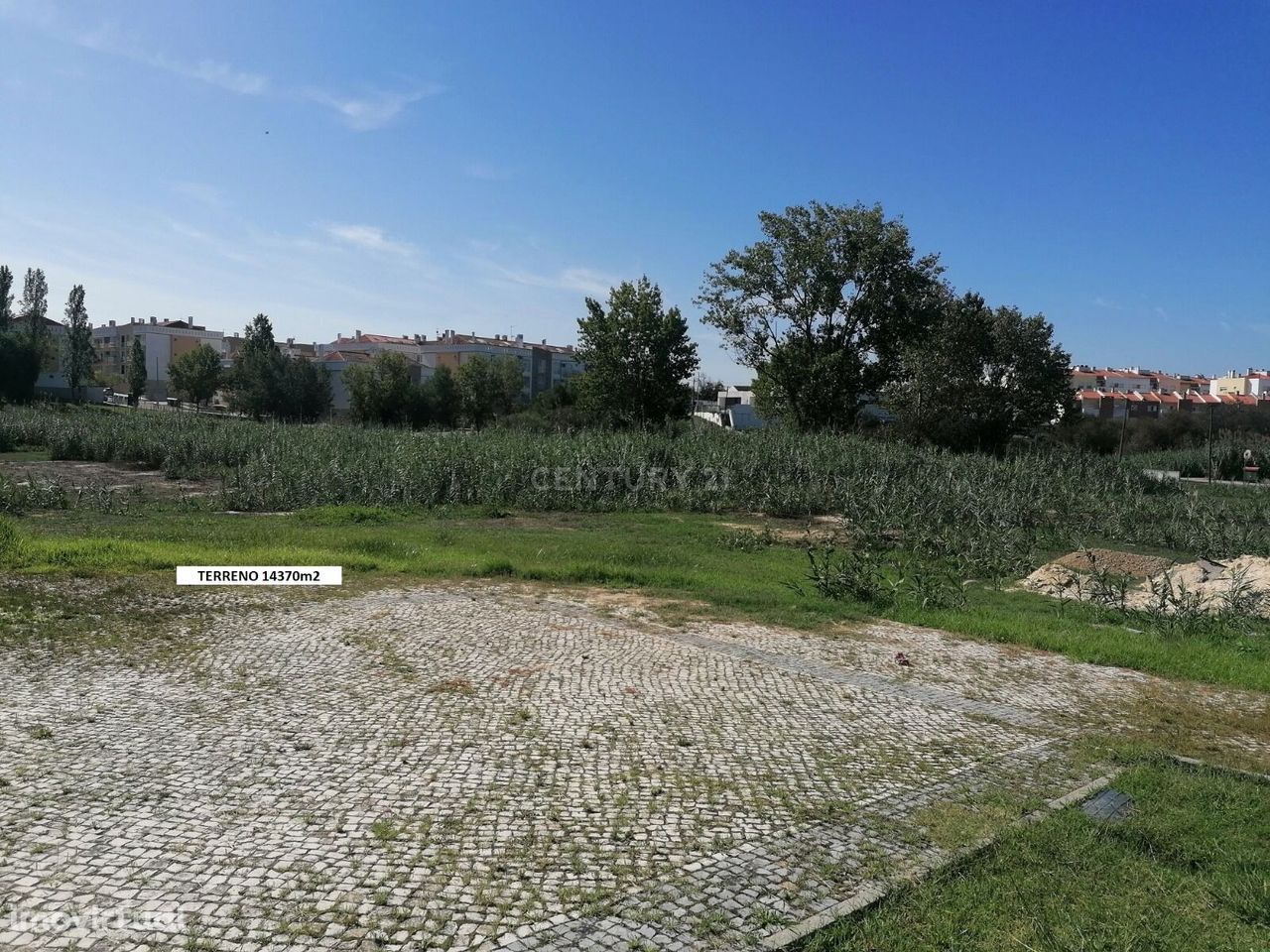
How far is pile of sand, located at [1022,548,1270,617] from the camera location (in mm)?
10484

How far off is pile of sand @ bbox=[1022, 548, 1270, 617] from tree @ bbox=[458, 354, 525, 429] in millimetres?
50323

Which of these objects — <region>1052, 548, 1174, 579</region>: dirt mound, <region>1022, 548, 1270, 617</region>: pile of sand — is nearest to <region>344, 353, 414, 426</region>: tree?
<region>1052, 548, 1174, 579</region>: dirt mound

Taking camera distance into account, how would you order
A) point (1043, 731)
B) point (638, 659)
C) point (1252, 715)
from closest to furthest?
1. point (1043, 731)
2. point (1252, 715)
3. point (638, 659)

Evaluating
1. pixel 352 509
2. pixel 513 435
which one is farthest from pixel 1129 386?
pixel 352 509

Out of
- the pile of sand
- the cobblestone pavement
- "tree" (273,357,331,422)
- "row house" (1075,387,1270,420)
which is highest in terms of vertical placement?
"row house" (1075,387,1270,420)

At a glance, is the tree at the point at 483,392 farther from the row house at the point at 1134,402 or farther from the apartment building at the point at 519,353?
the row house at the point at 1134,402

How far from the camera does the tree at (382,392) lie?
190 feet

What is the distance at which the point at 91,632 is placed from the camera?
7754 mm

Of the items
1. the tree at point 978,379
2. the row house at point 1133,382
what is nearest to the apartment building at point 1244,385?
the row house at point 1133,382

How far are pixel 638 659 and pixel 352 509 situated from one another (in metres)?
11.2

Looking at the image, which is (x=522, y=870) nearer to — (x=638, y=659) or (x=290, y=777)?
(x=290, y=777)

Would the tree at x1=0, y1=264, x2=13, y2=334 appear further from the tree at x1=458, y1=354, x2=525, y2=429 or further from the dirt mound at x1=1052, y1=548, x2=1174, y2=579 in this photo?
the dirt mound at x1=1052, y1=548, x2=1174, y2=579

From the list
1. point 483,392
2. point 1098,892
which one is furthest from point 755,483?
point 483,392

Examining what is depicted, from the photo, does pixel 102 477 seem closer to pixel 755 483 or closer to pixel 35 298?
pixel 755 483
